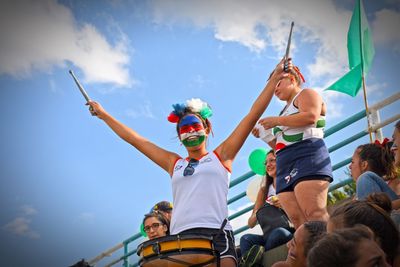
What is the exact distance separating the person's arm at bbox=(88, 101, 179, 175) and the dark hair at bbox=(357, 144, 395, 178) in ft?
5.22

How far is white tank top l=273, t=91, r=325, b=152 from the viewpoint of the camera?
3830 mm

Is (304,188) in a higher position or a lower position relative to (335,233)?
higher

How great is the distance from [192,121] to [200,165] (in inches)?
16.1

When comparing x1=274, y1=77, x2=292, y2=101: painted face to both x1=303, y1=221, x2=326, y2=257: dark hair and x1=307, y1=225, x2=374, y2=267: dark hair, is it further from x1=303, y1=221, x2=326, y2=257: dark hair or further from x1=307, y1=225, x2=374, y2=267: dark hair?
x1=307, y1=225, x2=374, y2=267: dark hair

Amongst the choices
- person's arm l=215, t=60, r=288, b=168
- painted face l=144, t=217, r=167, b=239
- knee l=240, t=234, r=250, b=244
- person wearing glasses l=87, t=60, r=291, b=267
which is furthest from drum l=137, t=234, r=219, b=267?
painted face l=144, t=217, r=167, b=239

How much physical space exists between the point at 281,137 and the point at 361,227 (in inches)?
70.6

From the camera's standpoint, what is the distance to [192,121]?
357 cm

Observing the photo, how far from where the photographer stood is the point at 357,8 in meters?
6.00

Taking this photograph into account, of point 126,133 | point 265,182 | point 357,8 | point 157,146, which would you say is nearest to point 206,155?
point 157,146

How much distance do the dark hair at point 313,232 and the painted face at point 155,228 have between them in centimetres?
218

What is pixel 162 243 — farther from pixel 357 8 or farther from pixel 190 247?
pixel 357 8

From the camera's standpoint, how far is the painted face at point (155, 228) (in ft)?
16.1

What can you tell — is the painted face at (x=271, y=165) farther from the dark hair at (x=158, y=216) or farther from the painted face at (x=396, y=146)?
the painted face at (x=396, y=146)

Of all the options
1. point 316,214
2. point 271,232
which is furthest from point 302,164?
point 271,232
